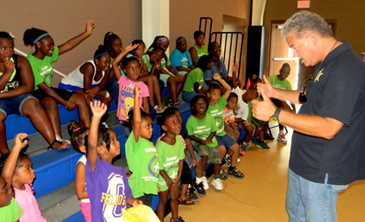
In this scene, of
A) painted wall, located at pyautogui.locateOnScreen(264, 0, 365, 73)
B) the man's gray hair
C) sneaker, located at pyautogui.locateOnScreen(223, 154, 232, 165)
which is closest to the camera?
the man's gray hair

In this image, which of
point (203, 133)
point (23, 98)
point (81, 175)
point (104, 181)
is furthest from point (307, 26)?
point (23, 98)

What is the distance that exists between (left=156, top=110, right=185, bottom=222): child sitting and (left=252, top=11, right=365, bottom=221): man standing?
1.06 m

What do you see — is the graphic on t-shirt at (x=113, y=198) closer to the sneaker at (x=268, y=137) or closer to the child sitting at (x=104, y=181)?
the child sitting at (x=104, y=181)

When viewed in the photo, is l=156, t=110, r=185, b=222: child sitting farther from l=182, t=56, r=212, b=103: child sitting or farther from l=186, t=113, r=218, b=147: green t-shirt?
l=182, t=56, r=212, b=103: child sitting

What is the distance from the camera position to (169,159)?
8.27 feet

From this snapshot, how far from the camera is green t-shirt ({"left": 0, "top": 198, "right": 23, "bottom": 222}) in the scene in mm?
1464

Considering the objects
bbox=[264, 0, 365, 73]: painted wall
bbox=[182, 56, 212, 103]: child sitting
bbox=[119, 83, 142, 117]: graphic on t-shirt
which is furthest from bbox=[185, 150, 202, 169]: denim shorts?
bbox=[264, 0, 365, 73]: painted wall

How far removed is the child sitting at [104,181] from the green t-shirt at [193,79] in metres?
2.87

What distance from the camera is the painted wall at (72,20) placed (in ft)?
10.7

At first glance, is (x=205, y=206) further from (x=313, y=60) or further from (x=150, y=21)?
(x=150, y=21)

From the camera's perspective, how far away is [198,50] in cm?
570

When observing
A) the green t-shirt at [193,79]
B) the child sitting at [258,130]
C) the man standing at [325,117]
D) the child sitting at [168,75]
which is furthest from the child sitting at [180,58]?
the man standing at [325,117]

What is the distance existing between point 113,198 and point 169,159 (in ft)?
2.61

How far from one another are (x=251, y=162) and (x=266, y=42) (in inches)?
260
